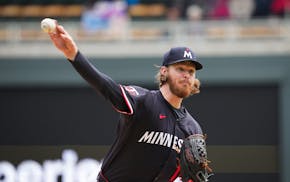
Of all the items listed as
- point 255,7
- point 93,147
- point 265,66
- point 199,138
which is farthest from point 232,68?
point 199,138

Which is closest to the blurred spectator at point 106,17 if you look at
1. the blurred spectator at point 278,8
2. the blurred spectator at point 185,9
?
the blurred spectator at point 185,9

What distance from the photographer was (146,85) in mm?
9766

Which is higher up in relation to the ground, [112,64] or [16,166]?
[112,64]

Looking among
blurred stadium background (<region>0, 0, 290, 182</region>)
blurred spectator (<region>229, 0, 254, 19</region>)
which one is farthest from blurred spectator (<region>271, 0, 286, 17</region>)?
blurred spectator (<region>229, 0, 254, 19</region>)

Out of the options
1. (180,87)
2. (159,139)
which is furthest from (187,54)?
(159,139)

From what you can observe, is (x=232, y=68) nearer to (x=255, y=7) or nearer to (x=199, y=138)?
(x=255, y=7)

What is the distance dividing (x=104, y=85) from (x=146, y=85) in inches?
208

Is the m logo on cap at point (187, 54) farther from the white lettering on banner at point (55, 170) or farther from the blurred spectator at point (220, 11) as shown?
the blurred spectator at point (220, 11)

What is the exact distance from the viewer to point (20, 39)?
1069 centimetres

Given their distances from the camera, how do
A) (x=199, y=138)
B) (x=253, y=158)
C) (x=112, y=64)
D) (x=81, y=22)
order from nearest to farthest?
(x=199, y=138) < (x=253, y=158) < (x=112, y=64) < (x=81, y=22)

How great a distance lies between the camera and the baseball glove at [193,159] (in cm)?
498

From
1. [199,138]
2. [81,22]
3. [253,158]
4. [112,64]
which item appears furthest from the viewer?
[81,22]

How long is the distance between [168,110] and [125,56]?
538 cm

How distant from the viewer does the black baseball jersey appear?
490 centimetres
